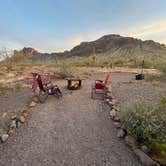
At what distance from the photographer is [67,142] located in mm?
4027

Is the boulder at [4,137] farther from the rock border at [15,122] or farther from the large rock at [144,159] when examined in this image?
the large rock at [144,159]

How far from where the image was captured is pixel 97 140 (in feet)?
13.4

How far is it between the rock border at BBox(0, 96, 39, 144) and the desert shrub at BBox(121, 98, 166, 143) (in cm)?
266

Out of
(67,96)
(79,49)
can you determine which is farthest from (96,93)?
(79,49)

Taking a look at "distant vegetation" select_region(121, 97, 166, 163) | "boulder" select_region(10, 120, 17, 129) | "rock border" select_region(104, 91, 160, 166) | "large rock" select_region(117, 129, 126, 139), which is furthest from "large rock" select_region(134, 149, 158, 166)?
"boulder" select_region(10, 120, 17, 129)

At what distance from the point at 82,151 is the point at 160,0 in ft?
24.9

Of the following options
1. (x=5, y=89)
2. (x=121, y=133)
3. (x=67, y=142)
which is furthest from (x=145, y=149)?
(x=5, y=89)

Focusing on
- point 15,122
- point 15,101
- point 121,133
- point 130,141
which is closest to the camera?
point 130,141

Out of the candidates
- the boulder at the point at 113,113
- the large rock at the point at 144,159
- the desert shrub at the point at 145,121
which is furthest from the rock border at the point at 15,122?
the large rock at the point at 144,159

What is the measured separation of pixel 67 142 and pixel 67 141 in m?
0.04

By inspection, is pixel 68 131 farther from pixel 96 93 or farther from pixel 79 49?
pixel 79 49

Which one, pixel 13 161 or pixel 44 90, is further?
pixel 44 90

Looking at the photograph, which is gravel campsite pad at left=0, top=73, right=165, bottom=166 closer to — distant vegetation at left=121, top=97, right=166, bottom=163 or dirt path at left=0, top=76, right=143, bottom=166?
dirt path at left=0, top=76, right=143, bottom=166

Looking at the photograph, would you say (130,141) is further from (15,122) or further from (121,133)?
(15,122)
